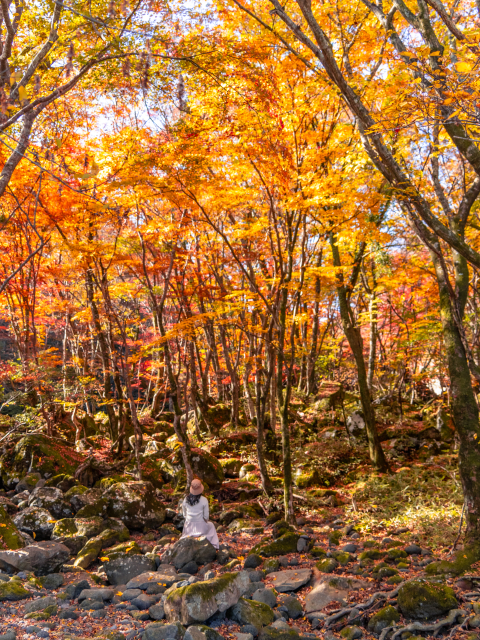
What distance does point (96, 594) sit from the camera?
15.1ft

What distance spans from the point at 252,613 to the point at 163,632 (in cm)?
104

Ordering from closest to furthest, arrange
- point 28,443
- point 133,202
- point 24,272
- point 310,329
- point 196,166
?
1. point 196,166
2. point 133,202
3. point 28,443
4. point 24,272
5. point 310,329

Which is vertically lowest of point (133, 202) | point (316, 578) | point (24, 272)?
point (316, 578)

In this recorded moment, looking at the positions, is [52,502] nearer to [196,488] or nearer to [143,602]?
Answer: [196,488]

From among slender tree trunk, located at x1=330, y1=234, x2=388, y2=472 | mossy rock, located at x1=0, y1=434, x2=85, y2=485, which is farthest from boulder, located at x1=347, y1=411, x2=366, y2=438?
mossy rock, located at x1=0, y1=434, x2=85, y2=485

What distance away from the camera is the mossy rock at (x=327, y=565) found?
217 inches

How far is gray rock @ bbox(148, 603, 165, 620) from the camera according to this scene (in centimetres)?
420

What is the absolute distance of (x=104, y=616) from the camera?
421cm

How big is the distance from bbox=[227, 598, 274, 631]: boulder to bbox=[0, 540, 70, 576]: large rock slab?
2657 mm

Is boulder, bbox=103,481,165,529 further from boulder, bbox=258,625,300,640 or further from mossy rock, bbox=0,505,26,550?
boulder, bbox=258,625,300,640

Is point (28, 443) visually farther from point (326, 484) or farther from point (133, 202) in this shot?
point (326, 484)

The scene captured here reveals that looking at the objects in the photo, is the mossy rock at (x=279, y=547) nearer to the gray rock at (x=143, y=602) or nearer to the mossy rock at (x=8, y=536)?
the gray rock at (x=143, y=602)

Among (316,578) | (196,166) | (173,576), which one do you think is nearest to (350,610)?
(316,578)

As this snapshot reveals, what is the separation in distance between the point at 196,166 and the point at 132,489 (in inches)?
247
